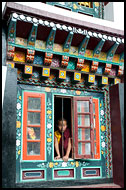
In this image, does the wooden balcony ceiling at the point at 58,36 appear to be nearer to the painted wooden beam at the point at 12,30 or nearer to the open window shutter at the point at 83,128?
the painted wooden beam at the point at 12,30

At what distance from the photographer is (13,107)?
5.18 metres

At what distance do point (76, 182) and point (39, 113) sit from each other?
1626 mm

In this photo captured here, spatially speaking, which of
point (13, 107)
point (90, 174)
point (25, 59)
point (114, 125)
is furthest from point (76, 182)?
point (25, 59)

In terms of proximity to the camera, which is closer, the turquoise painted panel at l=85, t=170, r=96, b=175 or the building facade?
the building facade

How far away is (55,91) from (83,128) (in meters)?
1.00

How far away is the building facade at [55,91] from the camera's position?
5.30 meters

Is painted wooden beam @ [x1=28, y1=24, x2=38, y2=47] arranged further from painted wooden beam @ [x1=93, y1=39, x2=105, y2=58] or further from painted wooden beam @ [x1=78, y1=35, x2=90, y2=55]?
painted wooden beam @ [x1=93, y1=39, x2=105, y2=58]

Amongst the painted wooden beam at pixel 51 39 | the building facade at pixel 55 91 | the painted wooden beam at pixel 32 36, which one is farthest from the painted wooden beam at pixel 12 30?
the painted wooden beam at pixel 51 39

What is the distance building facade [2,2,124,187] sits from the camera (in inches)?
209

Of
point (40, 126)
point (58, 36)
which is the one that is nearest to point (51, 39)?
point (58, 36)

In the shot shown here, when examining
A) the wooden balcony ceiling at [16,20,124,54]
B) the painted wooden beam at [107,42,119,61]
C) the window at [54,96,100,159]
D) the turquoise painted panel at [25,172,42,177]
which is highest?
the wooden balcony ceiling at [16,20,124,54]

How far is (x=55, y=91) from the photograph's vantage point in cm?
605

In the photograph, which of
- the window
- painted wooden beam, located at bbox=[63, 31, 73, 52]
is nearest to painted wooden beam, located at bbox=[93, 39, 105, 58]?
painted wooden beam, located at bbox=[63, 31, 73, 52]

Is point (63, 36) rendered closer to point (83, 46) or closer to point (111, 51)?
point (83, 46)
